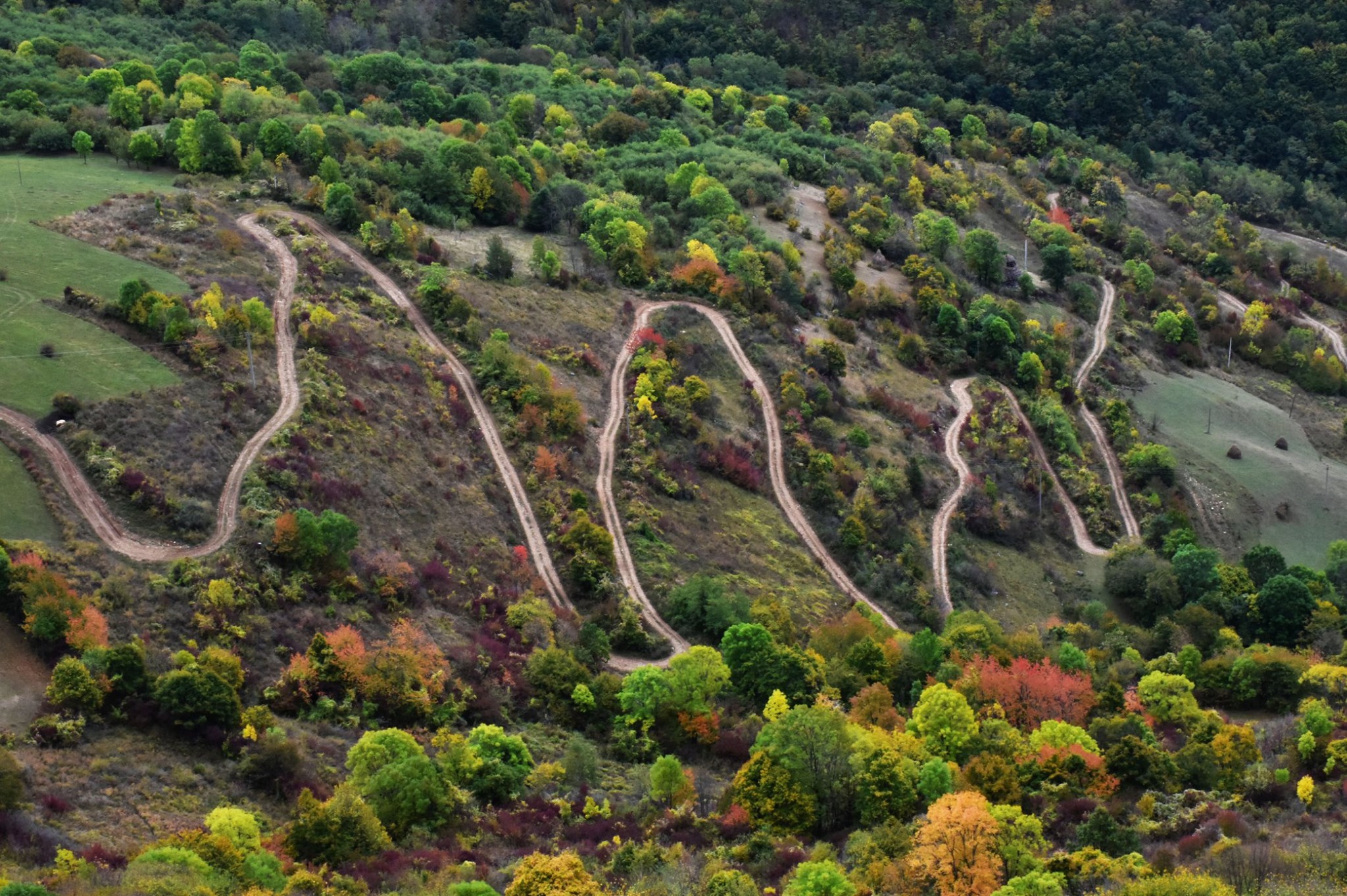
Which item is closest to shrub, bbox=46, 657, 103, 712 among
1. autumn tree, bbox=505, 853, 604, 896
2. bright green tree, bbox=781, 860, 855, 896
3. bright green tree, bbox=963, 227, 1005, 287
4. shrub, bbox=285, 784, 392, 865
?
shrub, bbox=285, 784, 392, 865

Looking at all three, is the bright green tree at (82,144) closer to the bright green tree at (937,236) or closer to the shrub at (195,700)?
the shrub at (195,700)

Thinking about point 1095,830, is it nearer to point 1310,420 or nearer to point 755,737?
point 755,737

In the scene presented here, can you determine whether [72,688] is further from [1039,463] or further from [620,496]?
[1039,463]

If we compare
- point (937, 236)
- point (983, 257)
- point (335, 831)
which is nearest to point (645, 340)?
point (937, 236)

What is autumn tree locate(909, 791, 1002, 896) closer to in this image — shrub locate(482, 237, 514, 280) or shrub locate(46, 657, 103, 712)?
shrub locate(46, 657, 103, 712)

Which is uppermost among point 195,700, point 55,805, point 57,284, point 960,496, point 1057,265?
point 57,284

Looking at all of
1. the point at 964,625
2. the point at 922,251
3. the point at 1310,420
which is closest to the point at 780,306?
the point at 922,251

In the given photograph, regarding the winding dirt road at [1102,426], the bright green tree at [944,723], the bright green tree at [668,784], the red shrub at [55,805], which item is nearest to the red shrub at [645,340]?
the winding dirt road at [1102,426]
